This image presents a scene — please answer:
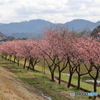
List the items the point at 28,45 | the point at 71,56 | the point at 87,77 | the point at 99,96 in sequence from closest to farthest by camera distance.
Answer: the point at 99,96
the point at 71,56
the point at 87,77
the point at 28,45

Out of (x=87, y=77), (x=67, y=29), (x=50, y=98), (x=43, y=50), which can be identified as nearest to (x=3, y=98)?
(x=50, y=98)

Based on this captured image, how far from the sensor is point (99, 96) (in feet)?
95.1

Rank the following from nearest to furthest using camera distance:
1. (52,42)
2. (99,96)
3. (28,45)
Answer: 1. (99,96)
2. (52,42)
3. (28,45)

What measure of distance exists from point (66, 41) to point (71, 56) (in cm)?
294

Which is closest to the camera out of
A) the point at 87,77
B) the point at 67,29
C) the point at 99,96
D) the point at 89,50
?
the point at 89,50

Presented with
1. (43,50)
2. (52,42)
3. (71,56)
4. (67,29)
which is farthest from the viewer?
(43,50)

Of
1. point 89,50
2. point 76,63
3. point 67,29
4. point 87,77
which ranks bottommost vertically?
point 87,77

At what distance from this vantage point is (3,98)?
16922 mm

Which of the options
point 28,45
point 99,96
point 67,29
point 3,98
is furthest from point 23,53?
point 3,98

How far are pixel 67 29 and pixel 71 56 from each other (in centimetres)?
551

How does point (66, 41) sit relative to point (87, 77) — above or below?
above

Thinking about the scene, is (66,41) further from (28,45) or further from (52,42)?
(28,45)

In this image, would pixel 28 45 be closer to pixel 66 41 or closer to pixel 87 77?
pixel 87 77

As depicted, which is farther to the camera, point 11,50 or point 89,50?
point 11,50
